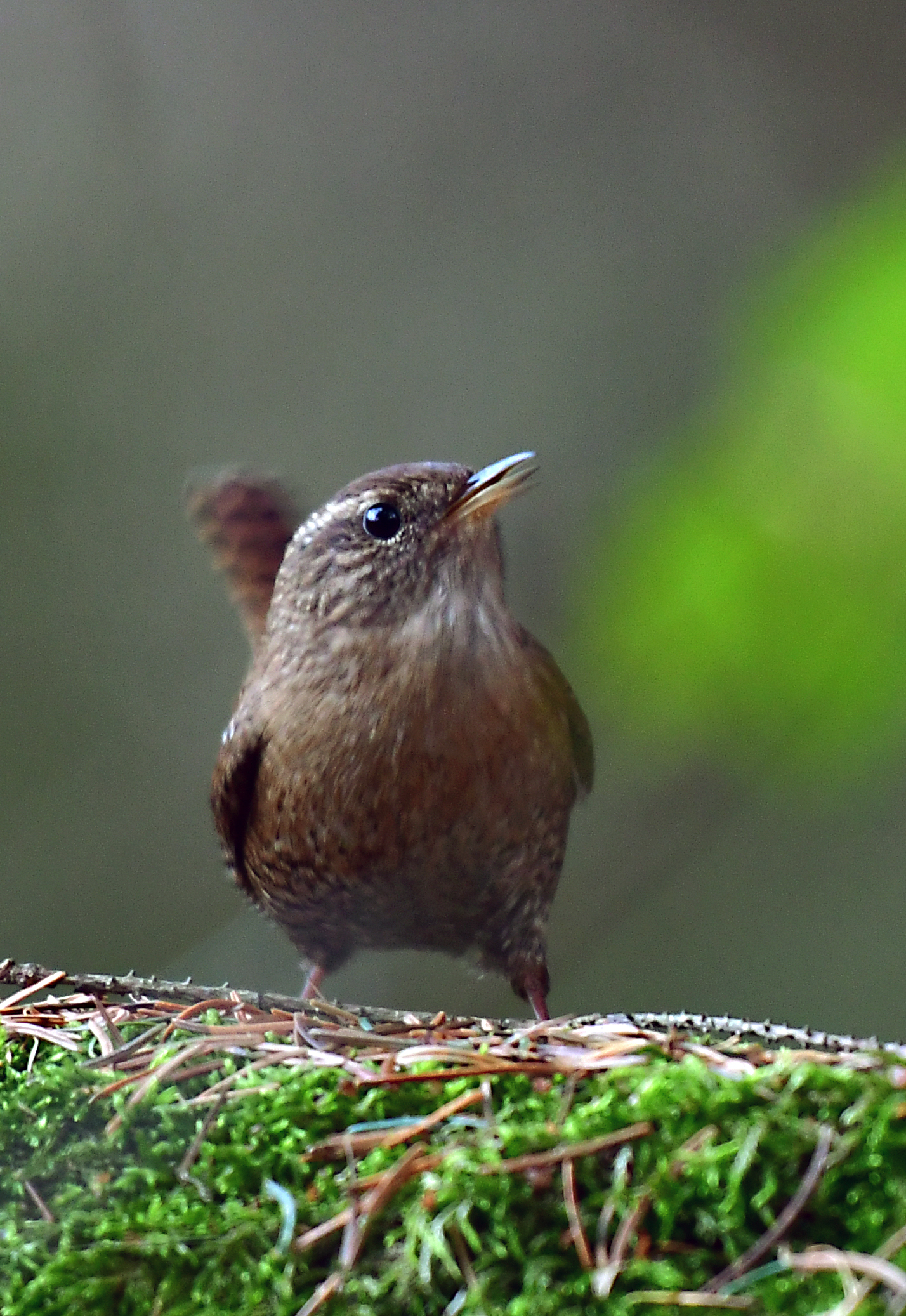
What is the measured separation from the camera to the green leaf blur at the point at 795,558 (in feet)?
6.69

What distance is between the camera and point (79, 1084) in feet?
3.50

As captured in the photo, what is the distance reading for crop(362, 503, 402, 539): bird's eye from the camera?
1.98 m

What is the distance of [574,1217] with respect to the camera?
31.5 inches

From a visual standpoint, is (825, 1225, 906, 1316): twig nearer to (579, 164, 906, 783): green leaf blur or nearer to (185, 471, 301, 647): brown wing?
(579, 164, 906, 783): green leaf blur

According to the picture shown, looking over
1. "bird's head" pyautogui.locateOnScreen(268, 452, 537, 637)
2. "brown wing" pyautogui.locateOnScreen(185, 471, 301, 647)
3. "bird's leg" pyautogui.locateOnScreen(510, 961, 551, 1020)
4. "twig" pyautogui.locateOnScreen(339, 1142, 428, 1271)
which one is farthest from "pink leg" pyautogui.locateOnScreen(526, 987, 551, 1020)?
"twig" pyautogui.locateOnScreen(339, 1142, 428, 1271)

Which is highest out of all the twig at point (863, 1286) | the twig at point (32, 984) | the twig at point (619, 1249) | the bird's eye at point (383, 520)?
the bird's eye at point (383, 520)

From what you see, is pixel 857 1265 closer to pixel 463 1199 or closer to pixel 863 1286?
pixel 863 1286

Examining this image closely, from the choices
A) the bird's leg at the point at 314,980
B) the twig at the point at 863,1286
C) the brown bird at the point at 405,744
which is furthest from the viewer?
the bird's leg at the point at 314,980

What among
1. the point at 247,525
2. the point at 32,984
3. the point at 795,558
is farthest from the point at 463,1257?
the point at 247,525

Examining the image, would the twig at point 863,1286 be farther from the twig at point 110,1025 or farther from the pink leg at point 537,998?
the pink leg at point 537,998

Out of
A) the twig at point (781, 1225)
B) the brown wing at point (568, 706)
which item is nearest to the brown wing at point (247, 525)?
the brown wing at point (568, 706)

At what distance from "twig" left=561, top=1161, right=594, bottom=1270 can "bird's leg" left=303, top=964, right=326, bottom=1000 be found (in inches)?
56.9

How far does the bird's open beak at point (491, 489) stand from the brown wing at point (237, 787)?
506mm

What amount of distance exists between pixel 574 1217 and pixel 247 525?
2057 mm
